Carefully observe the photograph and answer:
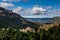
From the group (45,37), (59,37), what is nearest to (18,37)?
(45,37)

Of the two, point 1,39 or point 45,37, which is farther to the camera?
point 45,37

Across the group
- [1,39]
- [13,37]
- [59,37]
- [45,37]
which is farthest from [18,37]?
[59,37]

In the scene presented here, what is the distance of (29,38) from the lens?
101688 mm

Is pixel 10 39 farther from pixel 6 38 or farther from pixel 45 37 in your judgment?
pixel 45 37

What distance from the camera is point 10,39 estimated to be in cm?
9831

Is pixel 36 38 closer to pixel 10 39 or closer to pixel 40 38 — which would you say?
pixel 40 38

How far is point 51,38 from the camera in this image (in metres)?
106

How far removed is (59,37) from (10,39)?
106 feet

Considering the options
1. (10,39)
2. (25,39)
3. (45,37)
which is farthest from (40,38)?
(10,39)

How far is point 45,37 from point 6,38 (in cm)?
2458

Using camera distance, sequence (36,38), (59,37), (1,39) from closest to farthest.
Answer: (1,39)
(36,38)
(59,37)

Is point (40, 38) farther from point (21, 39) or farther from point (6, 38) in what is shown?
point (6, 38)

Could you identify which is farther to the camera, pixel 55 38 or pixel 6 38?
pixel 55 38

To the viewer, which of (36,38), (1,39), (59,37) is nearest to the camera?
(1,39)
